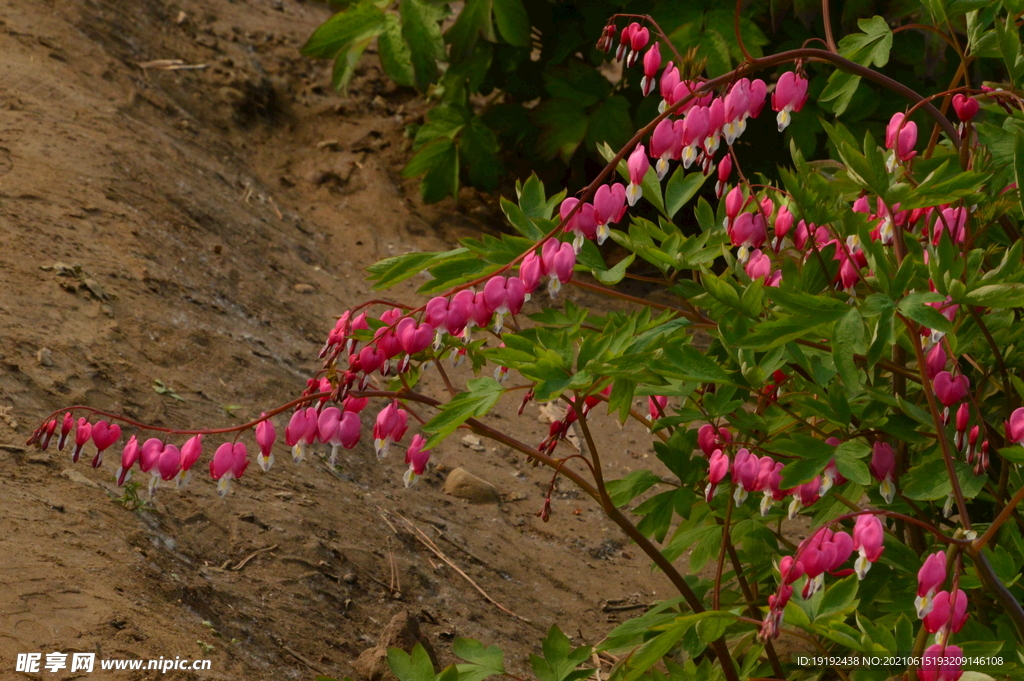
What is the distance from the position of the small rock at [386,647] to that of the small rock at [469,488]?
121 centimetres

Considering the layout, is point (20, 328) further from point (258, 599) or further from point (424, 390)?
point (424, 390)

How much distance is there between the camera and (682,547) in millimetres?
1805

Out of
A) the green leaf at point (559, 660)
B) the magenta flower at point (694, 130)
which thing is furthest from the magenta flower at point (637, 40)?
the green leaf at point (559, 660)

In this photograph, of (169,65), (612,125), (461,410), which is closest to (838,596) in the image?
(461,410)

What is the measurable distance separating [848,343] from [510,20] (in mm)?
3753

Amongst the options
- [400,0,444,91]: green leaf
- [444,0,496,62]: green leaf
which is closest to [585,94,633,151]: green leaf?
[444,0,496,62]: green leaf

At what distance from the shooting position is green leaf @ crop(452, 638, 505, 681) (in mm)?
1698

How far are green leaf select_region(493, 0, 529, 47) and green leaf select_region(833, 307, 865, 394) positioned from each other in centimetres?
365

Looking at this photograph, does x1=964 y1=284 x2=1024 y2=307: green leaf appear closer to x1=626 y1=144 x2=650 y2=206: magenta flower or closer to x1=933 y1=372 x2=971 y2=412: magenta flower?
x1=933 y1=372 x2=971 y2=412: magenta flower

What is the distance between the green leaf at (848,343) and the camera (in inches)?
53.2

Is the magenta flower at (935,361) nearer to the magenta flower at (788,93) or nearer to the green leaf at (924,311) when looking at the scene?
the green leaf at (924,311)

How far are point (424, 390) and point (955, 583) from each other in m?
2.90

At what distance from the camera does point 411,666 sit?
5.37ft

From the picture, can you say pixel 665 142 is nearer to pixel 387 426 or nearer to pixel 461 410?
pixel 461 410
